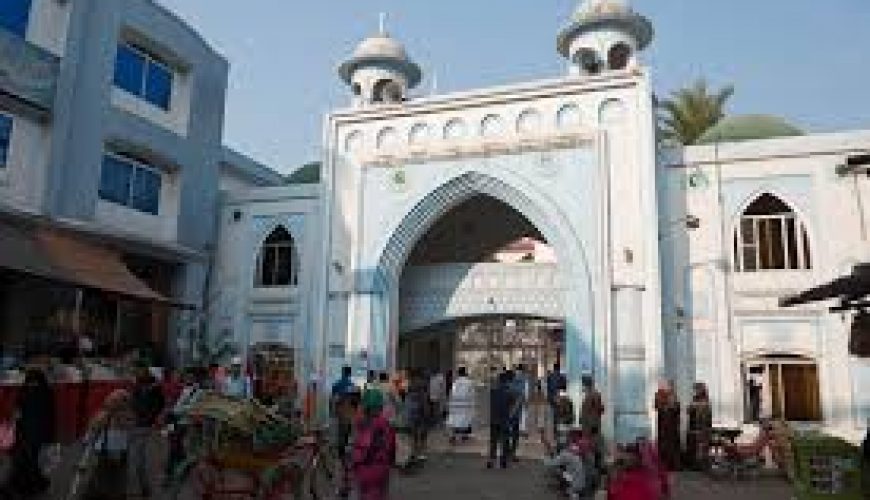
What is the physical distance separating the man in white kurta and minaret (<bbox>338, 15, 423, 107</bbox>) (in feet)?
30.8

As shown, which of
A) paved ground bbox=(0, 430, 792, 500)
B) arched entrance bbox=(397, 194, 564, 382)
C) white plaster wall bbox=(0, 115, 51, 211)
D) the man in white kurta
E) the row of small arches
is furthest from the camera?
arched entrance bbox=(397, 194, 564, 382)

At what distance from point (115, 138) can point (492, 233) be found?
9854mm

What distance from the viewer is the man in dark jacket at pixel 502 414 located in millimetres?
11562

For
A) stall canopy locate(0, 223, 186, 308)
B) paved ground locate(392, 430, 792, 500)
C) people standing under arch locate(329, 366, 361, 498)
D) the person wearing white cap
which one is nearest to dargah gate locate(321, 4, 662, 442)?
paved ground locate(392, 430, 792, 500)

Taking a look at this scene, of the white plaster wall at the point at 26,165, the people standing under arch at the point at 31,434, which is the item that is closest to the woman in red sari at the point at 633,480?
the people standing under arch at the point at 31,434

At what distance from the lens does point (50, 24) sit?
14438 mm

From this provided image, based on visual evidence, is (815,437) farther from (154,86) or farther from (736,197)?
(154,86)

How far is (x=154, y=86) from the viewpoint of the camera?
1717 cm

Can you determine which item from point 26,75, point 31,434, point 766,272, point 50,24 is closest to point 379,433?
point 31,434

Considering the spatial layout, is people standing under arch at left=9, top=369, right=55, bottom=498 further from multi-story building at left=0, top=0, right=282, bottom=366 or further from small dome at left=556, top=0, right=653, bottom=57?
small dome at left=556, top=0, right=653, bottom=57

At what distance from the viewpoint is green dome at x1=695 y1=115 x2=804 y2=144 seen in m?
17.6

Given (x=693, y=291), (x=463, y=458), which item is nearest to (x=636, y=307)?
(x=693, y=291)

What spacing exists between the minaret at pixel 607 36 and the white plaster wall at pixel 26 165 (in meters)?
11.9

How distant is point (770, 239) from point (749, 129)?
4.35 meters
